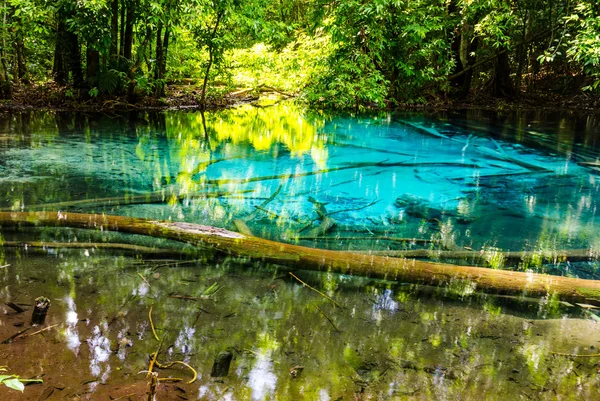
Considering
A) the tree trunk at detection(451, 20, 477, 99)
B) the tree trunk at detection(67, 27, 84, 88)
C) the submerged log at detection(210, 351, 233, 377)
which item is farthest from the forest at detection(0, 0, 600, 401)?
the tree trunk at detection(451, 20, 477, 99)

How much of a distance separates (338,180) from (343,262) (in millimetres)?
2399

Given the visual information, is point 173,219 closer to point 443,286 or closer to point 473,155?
point 443,286

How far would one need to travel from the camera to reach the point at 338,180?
4.92 m

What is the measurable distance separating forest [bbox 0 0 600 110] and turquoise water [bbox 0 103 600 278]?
201cm

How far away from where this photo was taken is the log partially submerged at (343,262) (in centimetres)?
240


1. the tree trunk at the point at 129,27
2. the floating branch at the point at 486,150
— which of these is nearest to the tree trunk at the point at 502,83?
the floating branch at the point at 486,150

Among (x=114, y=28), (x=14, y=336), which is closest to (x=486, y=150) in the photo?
(x=14, y=336)

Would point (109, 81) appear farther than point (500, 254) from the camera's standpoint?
Yes

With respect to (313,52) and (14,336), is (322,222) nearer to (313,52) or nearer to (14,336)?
(14,336)

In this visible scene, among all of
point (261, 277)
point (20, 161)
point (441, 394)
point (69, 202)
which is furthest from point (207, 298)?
point (20, 161)

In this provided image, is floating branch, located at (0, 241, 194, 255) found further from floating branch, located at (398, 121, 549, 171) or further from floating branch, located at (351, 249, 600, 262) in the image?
floating branch, located at (398, 121, 549, 171)

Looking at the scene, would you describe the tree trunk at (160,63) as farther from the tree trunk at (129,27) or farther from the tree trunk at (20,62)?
the tree trunk at (20,62)

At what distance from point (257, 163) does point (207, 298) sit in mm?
3485

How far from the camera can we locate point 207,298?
226 cm
